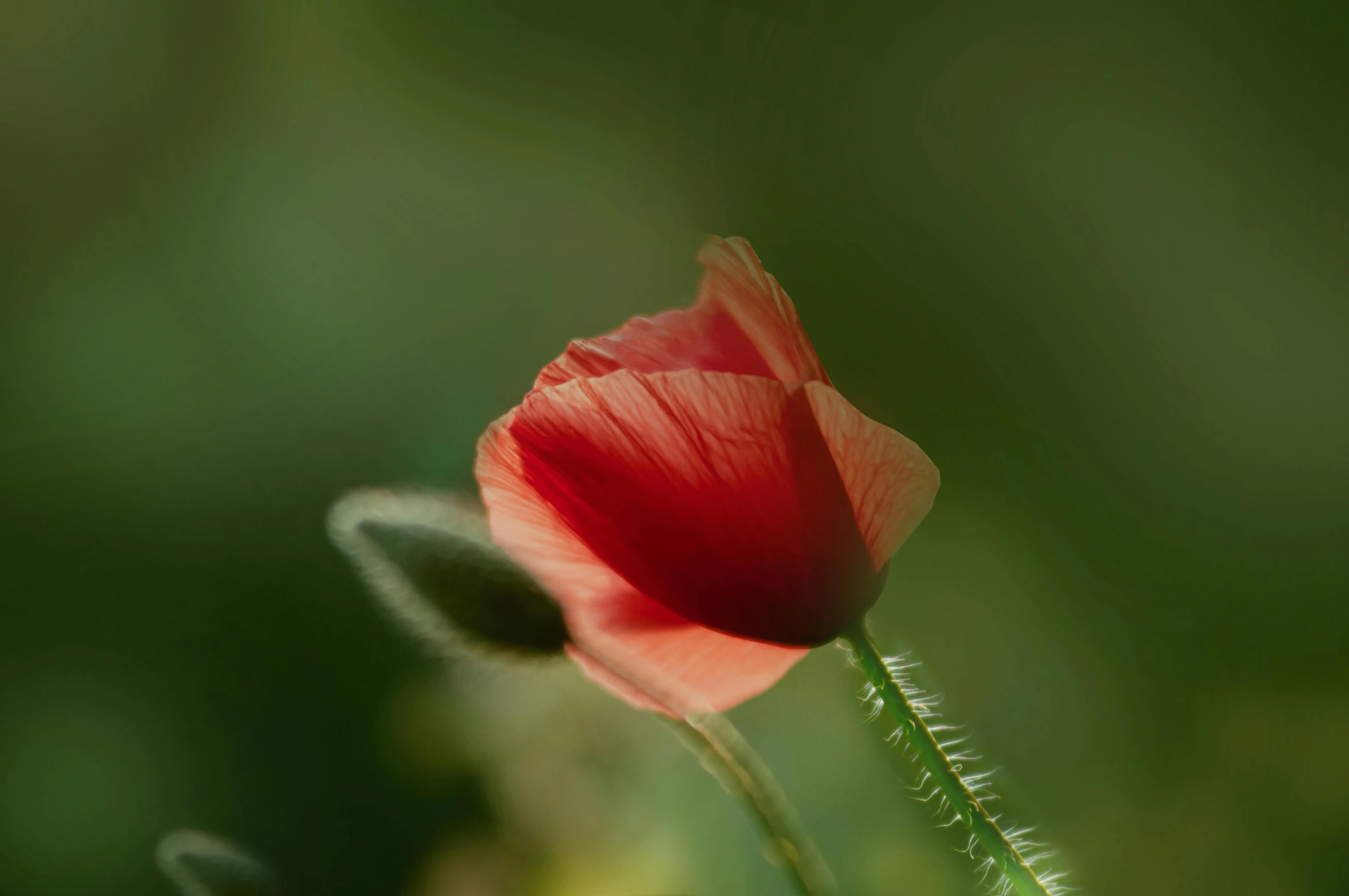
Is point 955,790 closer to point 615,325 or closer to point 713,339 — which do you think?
point 713,339

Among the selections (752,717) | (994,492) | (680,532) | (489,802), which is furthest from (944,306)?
(680,532)

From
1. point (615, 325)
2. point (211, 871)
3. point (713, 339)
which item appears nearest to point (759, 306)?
point (713, 339)

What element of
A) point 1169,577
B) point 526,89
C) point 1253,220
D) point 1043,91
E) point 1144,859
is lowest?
point 1144,859

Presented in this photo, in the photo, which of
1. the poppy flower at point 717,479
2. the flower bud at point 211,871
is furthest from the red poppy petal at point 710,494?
the flower bud at point 211,871

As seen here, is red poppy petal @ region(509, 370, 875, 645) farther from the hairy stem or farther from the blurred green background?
the blurred green background

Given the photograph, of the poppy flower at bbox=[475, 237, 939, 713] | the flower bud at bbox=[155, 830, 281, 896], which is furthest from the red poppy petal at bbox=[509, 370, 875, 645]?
the flower bud at bbox=[155, 830, 281, 896]

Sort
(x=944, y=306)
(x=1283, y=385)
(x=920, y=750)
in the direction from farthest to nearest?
(x=944, y=306) → (x=1283, y=385) → (x=920, y=750)

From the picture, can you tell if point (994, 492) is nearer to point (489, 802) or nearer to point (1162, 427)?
point (1162, 427)
